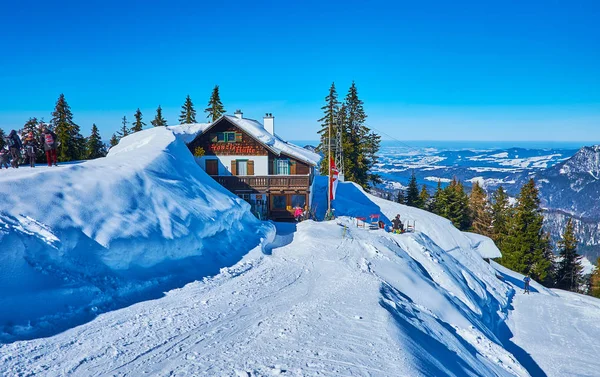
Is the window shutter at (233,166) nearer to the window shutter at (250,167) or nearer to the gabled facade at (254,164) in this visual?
the gabled facade at (254,164)

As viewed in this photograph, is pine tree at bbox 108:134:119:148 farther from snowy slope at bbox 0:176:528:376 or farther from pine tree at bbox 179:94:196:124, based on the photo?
snowy slope at bbox 0:176:528:376

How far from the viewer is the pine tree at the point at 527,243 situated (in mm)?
39281

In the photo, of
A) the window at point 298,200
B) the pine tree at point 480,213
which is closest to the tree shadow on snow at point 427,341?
the window at point 298,200

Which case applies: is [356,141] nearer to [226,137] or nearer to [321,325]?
[226,137]

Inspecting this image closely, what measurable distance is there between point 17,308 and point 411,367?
29.2ft

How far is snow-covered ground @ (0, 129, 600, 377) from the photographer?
305 inches

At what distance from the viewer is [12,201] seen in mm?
10711

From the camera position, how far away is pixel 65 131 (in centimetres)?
3625

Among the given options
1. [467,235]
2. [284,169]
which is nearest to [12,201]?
[284,169]

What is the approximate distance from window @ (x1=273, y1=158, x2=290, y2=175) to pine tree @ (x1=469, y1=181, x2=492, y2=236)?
3317 centimetres

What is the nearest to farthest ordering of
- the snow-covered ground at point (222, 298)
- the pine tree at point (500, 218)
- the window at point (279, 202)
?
the snow-covered ground at point (222, 298) → the window at point (279, 202) → the pine tree at point (500, 218)

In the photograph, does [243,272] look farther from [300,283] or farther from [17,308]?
[17,308]

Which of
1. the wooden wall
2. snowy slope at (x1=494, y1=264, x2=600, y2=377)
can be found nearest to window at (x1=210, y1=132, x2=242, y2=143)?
the wooden wall

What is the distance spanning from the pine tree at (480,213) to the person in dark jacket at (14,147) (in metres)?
50.4
